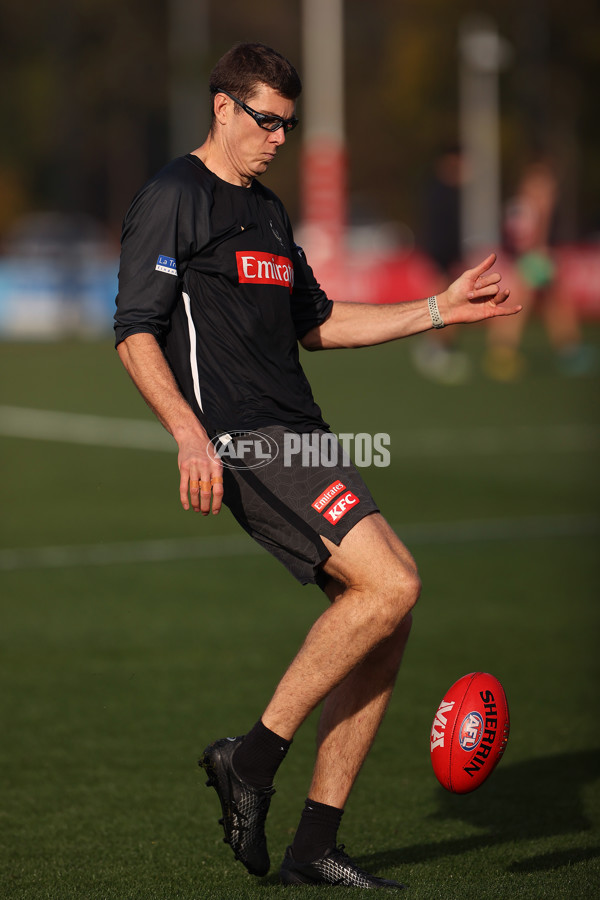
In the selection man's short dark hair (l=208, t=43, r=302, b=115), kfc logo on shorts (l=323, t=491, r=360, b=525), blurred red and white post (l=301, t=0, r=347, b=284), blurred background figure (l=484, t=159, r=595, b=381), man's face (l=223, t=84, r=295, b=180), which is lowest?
kfc logo on shorts (l=323, t=491, r=360, b=525)

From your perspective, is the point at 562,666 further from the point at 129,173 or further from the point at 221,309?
the point at 129,173

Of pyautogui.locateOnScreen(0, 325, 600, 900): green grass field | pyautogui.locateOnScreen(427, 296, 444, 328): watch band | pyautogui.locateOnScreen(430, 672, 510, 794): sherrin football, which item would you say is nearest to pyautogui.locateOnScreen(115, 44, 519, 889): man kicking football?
pyautogui.locateOnScreen(430, 672, 510, 794): sherrin football

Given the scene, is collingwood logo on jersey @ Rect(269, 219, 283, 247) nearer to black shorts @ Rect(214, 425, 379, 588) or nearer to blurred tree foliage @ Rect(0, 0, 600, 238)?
black shorts @ Rect(214, 425, 379, 588)

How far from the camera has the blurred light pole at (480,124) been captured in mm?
48188

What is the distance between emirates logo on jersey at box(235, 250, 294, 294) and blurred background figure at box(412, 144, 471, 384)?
16.4 meters

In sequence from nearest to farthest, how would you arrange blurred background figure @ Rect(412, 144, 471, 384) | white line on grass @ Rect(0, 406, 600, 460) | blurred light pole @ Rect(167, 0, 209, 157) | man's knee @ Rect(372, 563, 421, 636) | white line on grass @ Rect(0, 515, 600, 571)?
man's knee @ Rect(372, 563, 421, 636)
white line on grass @ Rect(0, 515, 600, 571)
white line on grass @ Rect(0, 406, 600, 460)
blurred background figure @ Rect(412, 144, 471, 384)
blurred light pole @ Rect(167, 0, 209, 157)

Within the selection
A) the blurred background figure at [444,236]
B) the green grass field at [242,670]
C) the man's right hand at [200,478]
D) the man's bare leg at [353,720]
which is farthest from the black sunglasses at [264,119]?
the blurred background figure at [444,236]

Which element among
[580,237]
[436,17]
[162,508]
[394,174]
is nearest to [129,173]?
[394,174]

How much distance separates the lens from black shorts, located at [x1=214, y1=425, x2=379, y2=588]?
441cm

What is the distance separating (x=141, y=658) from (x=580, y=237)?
49.3 metres

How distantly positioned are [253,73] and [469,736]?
222cm

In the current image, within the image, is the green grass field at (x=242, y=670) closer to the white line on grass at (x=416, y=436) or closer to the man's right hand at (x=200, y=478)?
the white line on grass at (x=416, y=436)

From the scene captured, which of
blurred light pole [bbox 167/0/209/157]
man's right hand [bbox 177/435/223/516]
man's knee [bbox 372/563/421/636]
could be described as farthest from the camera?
blurred light pole [bbox 167/0/209/157]

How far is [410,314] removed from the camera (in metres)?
5.11
